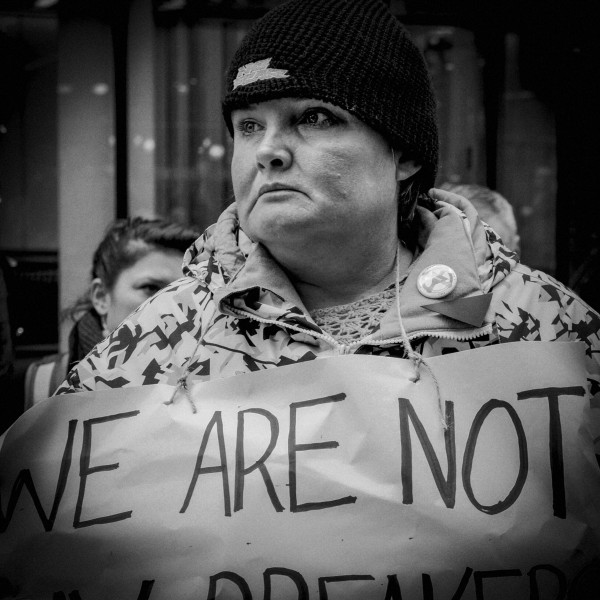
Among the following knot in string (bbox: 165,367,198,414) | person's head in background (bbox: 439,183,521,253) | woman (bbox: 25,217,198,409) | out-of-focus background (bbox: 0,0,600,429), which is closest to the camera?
knot in string (bbox: 165,367,198,414)

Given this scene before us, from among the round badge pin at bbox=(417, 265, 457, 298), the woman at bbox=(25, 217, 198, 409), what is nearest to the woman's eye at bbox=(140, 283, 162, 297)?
the woman at bbox=(25, 217, 198, 409)

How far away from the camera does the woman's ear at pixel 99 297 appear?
9.89ft

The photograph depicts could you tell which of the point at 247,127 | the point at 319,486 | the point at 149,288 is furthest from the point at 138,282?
the point at 319,486

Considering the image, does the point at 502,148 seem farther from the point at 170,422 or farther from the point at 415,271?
the point at 170,422

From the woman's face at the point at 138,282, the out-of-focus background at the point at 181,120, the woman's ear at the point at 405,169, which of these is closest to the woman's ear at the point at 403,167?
the woman's ear at the point at 405,169

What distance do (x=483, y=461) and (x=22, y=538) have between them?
2.79 ft

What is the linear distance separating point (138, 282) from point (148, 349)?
143 cm

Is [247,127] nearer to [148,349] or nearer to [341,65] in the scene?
[341,65]

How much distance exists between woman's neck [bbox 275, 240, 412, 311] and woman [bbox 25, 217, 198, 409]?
1.31m

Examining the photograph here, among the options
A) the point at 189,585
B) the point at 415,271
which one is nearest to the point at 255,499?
the point at 189,585

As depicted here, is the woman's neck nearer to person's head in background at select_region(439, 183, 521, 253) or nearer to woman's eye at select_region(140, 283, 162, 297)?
woman's eye at select_region(140, 283, 162, 297)

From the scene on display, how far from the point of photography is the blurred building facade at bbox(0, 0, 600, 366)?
4359 millimetres

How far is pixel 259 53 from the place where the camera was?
1661 millimetres

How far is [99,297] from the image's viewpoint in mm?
3053
